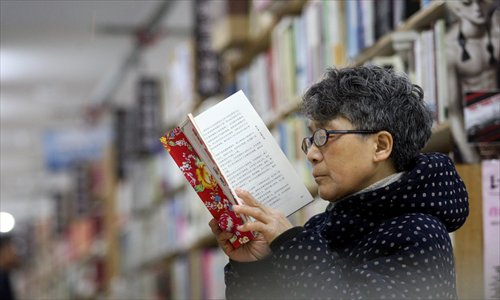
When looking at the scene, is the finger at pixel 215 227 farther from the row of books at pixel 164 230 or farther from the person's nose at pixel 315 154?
the row of books at pixel 164 230

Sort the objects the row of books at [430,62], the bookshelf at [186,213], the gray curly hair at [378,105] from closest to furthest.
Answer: the gray curly hair at [378,105], the row of books at [430,62], the bookshelf at [186,213]

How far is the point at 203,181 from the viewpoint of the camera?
5.32 feet

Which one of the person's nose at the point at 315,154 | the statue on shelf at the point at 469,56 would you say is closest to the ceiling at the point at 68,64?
the statue on shelf at the point at 469,56

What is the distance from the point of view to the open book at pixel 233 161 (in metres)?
1.60

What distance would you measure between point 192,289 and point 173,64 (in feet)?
4.98

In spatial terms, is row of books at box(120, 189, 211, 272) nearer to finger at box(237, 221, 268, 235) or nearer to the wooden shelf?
the wooden shelf

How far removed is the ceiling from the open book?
111 centimetres

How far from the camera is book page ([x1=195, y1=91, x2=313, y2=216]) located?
5.27 feet

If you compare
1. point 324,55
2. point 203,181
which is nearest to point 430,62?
point 324,55

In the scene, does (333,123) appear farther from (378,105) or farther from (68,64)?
(68,64)

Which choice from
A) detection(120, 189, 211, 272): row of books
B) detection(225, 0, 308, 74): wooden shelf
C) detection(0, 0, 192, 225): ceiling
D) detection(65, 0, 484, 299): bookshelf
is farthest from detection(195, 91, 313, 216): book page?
detection(120, 189, 211, 272): row of books

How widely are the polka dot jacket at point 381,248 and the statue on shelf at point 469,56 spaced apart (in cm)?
69

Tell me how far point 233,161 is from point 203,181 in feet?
0.21

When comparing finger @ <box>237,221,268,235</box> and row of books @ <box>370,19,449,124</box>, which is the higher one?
row of books @ <box>370,19,449,124</box>
